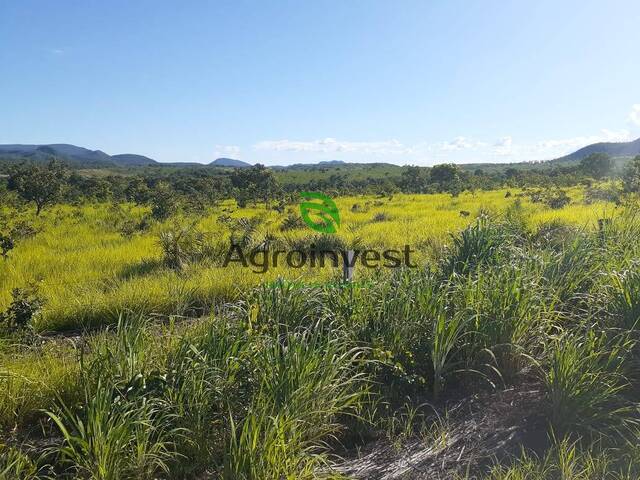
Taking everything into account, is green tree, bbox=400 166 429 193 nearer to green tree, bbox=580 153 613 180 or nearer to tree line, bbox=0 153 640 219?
tree line, bbox=0 153 640 219

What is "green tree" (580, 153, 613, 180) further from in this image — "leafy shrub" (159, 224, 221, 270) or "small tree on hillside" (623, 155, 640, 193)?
"leafy shrub" (159, 224, 221, 270)

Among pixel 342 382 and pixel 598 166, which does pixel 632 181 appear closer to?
pixel 342 382

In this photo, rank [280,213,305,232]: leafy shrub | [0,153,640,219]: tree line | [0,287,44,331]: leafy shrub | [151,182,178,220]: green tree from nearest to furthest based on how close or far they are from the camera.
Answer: [0,287,44,331]: leafy shrub, [280,213,305,232]: leafy shrub, [151,182,178,220]: green tree, [0,153,640,219]: tree line

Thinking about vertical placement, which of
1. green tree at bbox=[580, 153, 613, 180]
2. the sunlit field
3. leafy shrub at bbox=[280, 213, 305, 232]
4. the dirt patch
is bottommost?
the dirt patch

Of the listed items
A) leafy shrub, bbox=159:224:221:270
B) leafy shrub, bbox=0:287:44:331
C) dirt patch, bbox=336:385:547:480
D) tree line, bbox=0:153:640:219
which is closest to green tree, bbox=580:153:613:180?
tree line, bbox=0:153:640:219

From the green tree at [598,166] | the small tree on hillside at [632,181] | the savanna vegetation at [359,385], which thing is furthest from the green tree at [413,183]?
the savanna vegetation at [359,385]

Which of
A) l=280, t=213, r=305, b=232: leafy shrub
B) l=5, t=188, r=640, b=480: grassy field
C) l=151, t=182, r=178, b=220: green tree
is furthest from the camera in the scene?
l=151, t=182, r=178, b=220: green tree

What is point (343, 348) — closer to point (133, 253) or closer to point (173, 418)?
point (173, 418)

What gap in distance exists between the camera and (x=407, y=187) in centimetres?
4075

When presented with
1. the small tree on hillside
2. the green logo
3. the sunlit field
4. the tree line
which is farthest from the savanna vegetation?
the small tree on hillside

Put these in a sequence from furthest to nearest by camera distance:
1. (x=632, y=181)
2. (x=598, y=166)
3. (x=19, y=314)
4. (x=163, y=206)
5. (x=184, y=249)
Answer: (x=598, y=166) → (x=632, y=181) → (x=163, y=206) → (x=184, y=249) → (x=19, y=314)

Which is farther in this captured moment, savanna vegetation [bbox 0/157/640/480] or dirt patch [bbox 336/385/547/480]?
dirt patch [bbox 336/385/547/480]

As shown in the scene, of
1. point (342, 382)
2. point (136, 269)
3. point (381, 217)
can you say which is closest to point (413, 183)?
point (381, 217)

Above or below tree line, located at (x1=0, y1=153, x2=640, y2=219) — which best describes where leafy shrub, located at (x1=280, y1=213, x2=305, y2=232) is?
below
